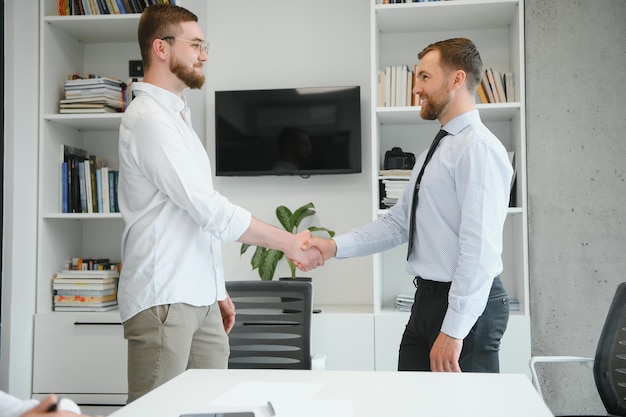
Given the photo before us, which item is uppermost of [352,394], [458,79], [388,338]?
[458,79]

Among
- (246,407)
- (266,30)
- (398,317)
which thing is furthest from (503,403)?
(266,30)

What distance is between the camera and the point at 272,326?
272cm

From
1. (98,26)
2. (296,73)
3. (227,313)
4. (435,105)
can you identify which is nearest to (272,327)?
(227,313)

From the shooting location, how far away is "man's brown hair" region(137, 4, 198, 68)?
7.75 ft

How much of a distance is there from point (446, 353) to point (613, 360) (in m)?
0.69

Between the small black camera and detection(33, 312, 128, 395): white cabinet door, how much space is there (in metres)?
1.72

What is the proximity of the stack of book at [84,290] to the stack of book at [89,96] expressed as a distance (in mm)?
925

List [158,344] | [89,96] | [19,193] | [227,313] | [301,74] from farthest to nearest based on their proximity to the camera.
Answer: [301,74], [89,96], [19,193], [227,313], [158,344]

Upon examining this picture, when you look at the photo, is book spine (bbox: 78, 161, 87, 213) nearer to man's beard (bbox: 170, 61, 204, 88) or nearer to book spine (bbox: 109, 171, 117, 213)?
book spine (bbox: 109, 171, 117, 213)

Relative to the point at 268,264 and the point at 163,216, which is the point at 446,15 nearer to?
the point at 268,264

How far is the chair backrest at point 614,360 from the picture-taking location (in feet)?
Answer: 7.71

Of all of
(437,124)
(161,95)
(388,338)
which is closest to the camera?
(161,95)

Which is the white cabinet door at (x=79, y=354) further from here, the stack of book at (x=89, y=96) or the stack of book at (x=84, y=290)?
the stack of book at (x=89, y=96)

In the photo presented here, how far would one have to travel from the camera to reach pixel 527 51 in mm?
3496
